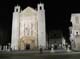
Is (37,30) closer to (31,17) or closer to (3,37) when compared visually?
(31,17)

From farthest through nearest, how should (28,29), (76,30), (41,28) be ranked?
(28,29)
(41,28)
(76,30)

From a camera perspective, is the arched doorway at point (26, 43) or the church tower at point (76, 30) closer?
the church tower at point (76, 30)

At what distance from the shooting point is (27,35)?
173 feet

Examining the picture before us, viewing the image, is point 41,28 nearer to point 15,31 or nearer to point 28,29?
point 28,29

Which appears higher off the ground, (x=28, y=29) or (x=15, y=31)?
(x=28, y=29)

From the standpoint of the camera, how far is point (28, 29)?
52.3 metres

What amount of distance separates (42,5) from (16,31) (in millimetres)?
11059

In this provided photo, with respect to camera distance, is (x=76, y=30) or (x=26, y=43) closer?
(x=76, y=30)

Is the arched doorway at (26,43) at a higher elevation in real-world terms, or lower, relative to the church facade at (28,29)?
lower

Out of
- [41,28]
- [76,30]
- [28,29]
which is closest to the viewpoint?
[76,30]

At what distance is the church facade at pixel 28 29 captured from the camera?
51281mm

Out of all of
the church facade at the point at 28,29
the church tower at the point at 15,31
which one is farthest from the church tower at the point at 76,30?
the church tower at the point at 15,31

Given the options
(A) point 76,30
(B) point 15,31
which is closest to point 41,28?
(B) point 15,31

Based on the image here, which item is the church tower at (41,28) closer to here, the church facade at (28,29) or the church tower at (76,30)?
the church facade at (28,29)
